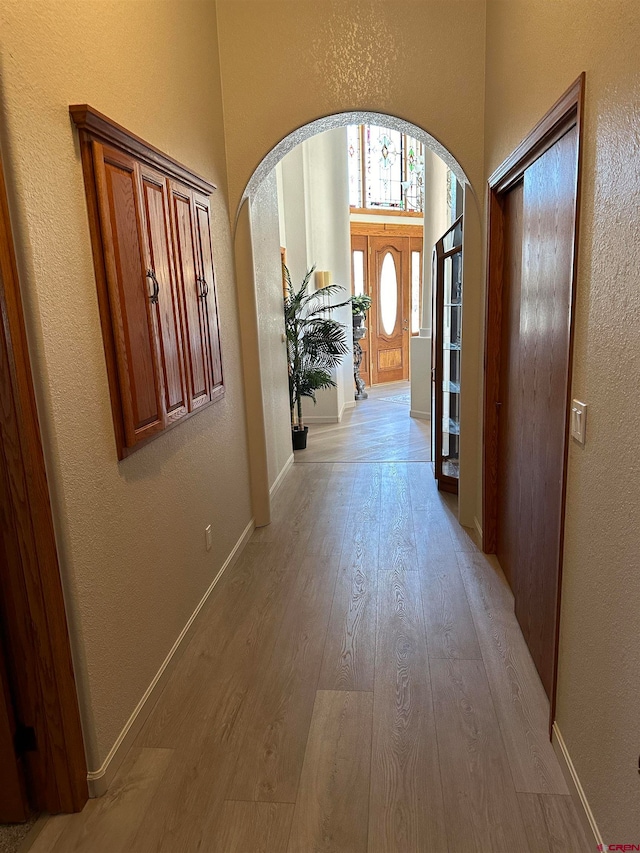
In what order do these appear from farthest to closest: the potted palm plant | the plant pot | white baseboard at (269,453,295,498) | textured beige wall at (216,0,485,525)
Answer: the plant pot < the potted palm plant < white baseboard at (269,453,295,498) < textured beige wall at (216,0,485,525)

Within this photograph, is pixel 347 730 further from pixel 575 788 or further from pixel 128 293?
pixel 128 293

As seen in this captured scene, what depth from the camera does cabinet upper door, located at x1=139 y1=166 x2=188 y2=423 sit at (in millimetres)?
2145

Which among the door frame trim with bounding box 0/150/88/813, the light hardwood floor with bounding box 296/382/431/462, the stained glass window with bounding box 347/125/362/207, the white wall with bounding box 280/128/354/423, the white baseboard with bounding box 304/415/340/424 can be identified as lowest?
the light hardwood floor with bounding box 296/382/431/462

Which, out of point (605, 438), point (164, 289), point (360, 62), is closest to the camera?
point (605, 438)

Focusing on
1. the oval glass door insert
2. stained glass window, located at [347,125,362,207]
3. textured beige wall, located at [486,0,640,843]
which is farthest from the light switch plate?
stained glass window, located at [347,125,362,207]

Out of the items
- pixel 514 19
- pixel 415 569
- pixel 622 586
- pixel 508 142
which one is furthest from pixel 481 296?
pixel 622 586

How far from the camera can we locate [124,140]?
1.88 metres

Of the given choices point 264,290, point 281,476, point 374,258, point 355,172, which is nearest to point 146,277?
point 264,290

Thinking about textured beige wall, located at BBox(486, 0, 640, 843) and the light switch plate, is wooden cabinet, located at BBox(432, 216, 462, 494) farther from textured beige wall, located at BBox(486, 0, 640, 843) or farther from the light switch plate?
the light switch plate

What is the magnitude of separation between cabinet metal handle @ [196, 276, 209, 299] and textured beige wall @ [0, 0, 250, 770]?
542 mm

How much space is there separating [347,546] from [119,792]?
193cm

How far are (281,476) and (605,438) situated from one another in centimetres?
359

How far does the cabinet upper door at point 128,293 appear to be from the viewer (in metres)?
1.80

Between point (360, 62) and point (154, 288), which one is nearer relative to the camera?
point (154, 288)
